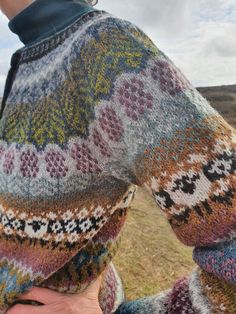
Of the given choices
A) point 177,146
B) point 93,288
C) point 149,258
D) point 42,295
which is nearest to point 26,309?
point 42,295

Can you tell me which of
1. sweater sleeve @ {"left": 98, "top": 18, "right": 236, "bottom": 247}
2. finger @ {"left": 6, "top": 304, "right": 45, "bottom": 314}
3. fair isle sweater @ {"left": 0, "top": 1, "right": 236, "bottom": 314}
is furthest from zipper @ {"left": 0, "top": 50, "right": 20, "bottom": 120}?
finger @ {"left": 6, "top": 304, "right": 45, "bottom": 314}

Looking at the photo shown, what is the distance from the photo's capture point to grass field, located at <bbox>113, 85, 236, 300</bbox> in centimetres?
451

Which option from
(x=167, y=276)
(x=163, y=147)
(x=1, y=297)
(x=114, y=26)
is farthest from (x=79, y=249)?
(x=167, y=276)

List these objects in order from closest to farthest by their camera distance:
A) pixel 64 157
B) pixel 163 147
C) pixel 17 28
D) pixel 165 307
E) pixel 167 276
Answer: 1. pixel 163 147
2. pixel 64 157
3. pixel 165 307
4. pixel 17 28
5. pixel 167 276

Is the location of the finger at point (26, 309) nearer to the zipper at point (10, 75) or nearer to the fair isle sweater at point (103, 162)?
the fair isle sweater at point (103, 162)

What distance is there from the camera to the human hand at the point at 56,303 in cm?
106

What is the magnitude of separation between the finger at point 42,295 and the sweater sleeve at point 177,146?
37 cm

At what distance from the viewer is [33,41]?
1169 mm

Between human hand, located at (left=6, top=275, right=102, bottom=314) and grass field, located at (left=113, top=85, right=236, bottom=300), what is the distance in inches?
111

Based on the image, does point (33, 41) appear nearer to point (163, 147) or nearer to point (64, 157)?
point (64, 157)

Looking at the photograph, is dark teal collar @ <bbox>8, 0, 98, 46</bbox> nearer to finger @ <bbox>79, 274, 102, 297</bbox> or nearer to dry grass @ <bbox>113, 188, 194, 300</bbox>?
finger @ <bbox>79, 274, 102, 297</bbox>

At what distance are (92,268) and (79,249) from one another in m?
0.10

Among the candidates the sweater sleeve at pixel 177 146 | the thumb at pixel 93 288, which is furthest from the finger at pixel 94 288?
the sweater sleeve at pixel 177 146

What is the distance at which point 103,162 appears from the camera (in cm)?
99
